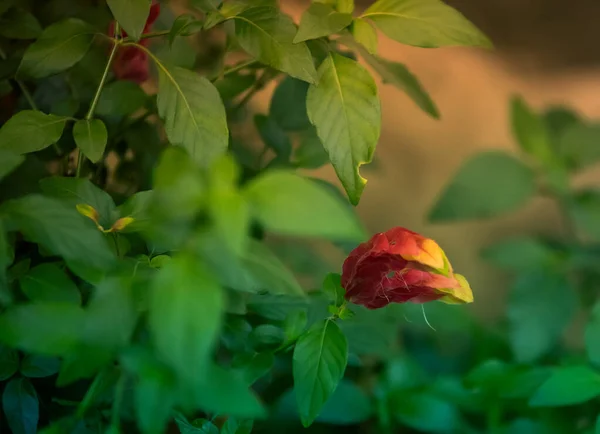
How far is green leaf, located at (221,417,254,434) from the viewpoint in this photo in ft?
1.28

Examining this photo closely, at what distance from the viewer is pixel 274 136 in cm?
56

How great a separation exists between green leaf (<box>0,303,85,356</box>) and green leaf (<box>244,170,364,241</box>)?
106 mm

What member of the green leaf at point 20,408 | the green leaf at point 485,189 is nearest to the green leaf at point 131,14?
the green leaf at point 20,408

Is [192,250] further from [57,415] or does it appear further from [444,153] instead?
[444,153]

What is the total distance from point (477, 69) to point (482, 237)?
27 cm

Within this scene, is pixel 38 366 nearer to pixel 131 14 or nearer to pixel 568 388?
pixel 131 14

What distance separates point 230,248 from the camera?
261mm

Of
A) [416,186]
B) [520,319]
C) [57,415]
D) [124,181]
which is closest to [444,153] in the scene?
[416,186]

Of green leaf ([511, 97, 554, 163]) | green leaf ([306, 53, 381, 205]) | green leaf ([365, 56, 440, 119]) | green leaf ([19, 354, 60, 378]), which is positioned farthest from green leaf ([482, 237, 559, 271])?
green leaf ([19, 354, 60, 378])

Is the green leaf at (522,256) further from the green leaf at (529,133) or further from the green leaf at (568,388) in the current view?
the green leaf at (568,388)

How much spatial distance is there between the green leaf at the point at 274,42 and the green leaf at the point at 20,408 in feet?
0.88

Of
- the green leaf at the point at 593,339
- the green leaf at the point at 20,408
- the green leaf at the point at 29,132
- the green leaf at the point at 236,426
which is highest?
the green leaf at the point at 29,132

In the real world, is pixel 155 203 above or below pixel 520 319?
above

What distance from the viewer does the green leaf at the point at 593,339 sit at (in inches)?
19.5
